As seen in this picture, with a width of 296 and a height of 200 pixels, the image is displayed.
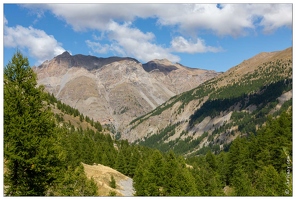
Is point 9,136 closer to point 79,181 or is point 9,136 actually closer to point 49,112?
point 49,112

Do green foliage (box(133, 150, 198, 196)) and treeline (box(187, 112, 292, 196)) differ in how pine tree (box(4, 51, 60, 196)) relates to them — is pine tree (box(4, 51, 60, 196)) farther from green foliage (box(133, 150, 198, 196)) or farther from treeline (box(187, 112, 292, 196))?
green foliage (box(133, 150, 198, 196))

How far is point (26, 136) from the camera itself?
21078mm

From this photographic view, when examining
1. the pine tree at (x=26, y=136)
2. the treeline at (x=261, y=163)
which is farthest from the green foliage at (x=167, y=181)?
the pine tree at (x=26, y=136)

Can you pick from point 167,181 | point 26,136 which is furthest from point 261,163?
point 26,136

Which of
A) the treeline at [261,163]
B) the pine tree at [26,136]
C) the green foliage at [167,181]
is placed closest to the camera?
the pine tree at [26,136]

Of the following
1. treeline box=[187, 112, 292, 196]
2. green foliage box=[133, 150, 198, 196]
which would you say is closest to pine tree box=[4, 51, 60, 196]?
treeline box=[187, 112, 292, 196]

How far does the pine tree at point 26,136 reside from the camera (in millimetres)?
20906

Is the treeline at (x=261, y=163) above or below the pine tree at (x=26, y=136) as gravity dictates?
below

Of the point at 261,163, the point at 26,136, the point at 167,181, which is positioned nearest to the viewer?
the point at 26,136

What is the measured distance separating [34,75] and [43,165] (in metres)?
7.17

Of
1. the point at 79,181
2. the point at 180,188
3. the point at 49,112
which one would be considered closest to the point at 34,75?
the point at 49,112

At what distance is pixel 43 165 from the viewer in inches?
841

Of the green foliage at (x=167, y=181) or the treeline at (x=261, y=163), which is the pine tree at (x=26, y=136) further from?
the green foliage at (x=167, y=181)

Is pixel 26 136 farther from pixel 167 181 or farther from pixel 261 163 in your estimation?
pixel 261 163
